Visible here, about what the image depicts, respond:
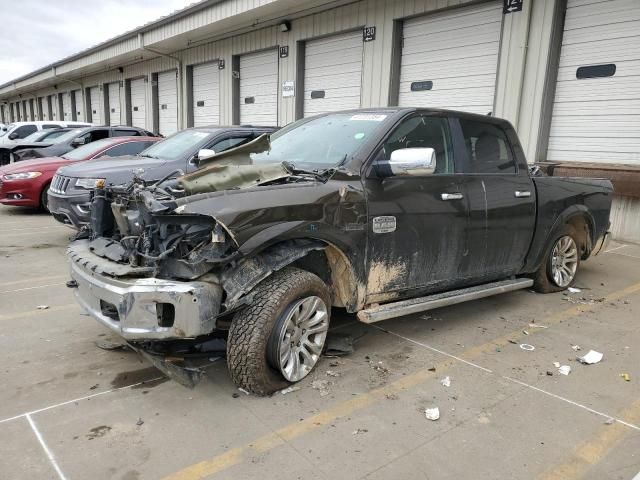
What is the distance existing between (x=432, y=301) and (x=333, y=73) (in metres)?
10.8

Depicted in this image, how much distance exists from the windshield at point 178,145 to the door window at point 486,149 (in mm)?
4411

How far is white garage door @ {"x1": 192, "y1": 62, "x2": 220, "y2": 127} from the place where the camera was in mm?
18234

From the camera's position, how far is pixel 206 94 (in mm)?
18828

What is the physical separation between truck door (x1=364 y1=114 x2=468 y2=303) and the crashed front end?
1.22 meters

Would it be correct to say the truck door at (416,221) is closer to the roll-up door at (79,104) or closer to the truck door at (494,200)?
the truck door at (494,200)

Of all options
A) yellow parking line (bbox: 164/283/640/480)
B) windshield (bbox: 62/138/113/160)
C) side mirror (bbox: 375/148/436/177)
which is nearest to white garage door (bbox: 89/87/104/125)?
windshield (bbox: 62/138/113/160)

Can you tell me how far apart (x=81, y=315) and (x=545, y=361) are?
3.99 metres

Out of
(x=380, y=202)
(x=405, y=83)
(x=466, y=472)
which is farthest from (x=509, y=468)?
(x=405, y=83)

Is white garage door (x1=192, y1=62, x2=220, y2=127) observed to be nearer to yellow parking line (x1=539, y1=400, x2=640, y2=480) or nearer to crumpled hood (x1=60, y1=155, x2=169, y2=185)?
crumpled hood (x1=60, y1=155, x2=169, y2=185)

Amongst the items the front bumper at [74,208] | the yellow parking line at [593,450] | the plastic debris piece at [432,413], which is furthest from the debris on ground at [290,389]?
the front bumper at [74,208]

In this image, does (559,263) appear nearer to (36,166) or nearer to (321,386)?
(321,386)

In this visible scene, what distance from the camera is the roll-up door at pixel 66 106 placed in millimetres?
33469

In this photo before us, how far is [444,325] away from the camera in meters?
4.75

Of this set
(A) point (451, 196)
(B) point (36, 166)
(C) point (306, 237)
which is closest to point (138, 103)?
(B) point (36, 166)
